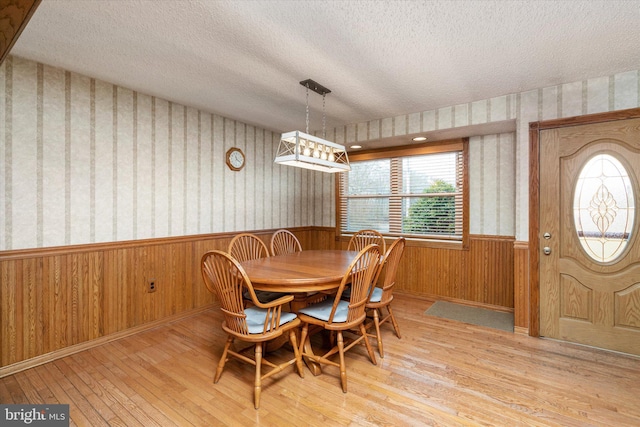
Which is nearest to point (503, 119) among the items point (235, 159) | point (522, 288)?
point (522, 288)

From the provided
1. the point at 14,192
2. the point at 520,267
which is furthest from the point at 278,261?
the point at 520,267

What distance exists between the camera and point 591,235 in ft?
9.02

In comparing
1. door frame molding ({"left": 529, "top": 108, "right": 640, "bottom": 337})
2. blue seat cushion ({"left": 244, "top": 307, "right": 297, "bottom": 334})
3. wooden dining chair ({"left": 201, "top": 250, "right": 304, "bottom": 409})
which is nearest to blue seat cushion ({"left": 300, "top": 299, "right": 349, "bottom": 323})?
blue seat cushion ({"left": 244, "top": 307, "right": 297, "bottom": 334})

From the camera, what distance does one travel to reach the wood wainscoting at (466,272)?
3693 millimetres

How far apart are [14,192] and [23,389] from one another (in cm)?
145

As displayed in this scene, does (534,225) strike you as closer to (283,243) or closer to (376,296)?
(376,296)

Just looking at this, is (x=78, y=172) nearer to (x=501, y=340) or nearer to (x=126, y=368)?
(x=126, y=368)

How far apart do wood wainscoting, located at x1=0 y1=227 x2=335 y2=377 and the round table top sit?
124 centimetres

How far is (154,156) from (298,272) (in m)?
2.13

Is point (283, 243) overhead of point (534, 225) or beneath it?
beneath

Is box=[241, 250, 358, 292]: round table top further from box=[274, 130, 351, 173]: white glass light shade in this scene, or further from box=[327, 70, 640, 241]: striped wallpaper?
box=[327, 70, 640, 241]: striped wallpaper
